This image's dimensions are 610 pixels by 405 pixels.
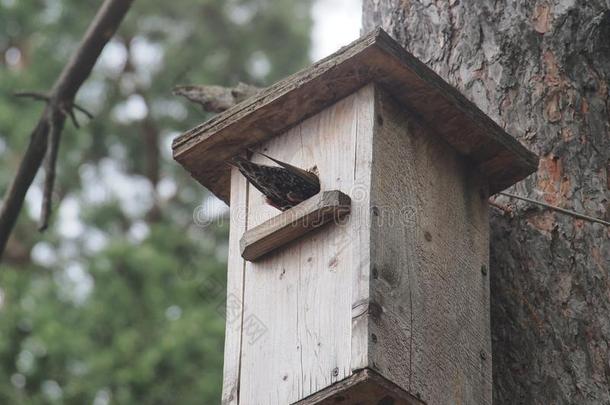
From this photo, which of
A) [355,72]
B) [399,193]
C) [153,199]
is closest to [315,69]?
[355,72]

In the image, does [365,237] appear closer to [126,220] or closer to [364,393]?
[364,393]

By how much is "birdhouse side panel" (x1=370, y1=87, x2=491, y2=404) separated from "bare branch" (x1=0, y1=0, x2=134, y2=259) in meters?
1.47

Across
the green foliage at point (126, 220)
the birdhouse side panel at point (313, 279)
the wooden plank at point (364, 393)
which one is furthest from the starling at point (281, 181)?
the green foliage at point (126, 220)

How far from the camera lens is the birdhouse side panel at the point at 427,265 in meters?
2.85

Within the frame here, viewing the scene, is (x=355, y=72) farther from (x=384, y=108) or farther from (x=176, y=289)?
(x=176, y=289)

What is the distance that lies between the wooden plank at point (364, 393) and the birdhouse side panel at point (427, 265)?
0.03m

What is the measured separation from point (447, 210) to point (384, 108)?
34 centimetres

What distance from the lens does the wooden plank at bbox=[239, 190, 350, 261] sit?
2953 millimetres

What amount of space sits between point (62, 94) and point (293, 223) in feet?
5.39

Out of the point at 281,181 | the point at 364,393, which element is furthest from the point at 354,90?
the point at 364,393

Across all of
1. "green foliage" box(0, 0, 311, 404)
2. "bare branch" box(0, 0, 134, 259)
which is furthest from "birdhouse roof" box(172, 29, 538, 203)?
"green foliage" box(0, 0, 311, 404)

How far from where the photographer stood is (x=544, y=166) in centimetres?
338

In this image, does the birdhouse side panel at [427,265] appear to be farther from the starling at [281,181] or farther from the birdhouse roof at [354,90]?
the starling at [281,181]

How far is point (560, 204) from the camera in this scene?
331 centimetres
